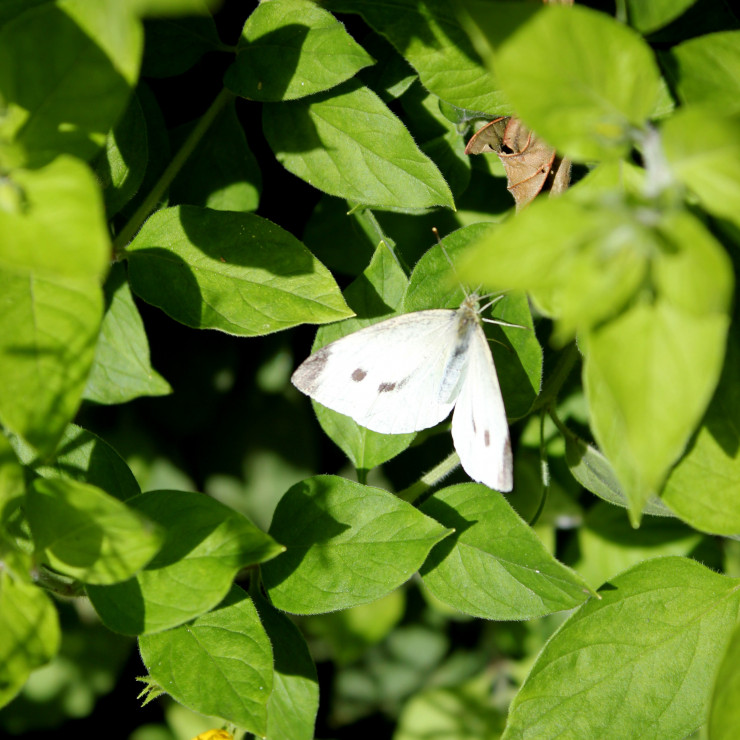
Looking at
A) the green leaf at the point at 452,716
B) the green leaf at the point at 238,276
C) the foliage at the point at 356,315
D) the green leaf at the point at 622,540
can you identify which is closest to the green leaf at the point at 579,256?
the foliage at the point at 356,315

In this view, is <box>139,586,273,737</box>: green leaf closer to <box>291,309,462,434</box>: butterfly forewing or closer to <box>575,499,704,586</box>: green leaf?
<box>291,309,462,434</box>: butterfly forewing

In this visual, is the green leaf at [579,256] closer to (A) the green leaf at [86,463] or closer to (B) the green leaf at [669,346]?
(B) the green leaf at [669,346]

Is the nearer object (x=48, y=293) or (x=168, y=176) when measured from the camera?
(x=48, y=293)

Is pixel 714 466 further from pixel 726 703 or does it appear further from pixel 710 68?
pixel 710 68

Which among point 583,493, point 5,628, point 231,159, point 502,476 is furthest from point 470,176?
point 5,628

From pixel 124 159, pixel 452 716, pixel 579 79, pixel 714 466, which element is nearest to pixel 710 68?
pixel 579 79

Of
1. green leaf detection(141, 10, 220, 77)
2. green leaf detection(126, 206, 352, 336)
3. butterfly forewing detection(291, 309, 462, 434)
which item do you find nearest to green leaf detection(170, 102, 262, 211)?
green leaf detection(141, 10, 220, 77)
